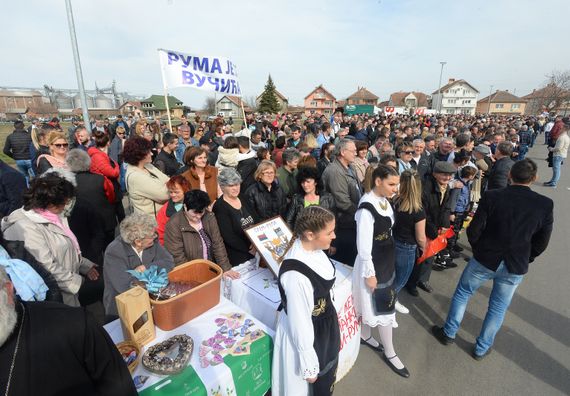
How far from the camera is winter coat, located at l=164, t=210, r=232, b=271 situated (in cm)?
286

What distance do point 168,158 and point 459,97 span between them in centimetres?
9420

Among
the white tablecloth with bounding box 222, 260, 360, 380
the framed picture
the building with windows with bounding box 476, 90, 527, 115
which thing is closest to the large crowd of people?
the white tablecloth with bounding box 222, 260, 360, 380

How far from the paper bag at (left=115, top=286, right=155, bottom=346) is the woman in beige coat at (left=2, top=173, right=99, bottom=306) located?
1103 mm

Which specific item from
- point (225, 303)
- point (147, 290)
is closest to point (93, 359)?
point (147, 290)

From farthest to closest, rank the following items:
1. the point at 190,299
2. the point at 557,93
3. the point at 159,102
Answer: the point at 159,102 → the point at 557,93 → the point at 190,299

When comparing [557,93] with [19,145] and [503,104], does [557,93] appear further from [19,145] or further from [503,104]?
[19,145]

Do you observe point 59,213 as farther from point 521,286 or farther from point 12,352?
point 521,286

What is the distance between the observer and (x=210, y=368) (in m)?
1.79

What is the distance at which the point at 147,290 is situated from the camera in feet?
6.34

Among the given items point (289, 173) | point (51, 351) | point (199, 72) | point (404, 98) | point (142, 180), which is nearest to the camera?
point (51, 351)

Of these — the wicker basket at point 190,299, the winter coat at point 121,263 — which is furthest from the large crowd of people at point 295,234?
the wicker basket at point 190,299

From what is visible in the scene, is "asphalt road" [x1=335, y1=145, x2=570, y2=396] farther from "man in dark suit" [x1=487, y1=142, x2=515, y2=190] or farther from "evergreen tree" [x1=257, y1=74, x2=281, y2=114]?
"evergreen tree" [x1=257, y1=74, x2=281, y2=114]

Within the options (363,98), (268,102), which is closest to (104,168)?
(268,102)

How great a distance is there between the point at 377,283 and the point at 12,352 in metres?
2.58
